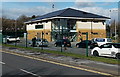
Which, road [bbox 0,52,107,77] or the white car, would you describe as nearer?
road [bbox 0,52,107,77]

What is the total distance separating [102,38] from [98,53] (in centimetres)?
1578

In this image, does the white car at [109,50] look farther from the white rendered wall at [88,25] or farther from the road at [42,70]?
the white rendered wall at [88,25]

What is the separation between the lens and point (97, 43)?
108 ft

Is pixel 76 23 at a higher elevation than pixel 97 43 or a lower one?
higher

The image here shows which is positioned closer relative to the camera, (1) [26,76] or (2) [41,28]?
(1) [26,76]

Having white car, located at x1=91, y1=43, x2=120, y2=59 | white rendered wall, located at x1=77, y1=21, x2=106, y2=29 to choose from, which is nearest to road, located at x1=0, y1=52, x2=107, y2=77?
white car, located at x1=91, y1=43, x2=120, y2=59

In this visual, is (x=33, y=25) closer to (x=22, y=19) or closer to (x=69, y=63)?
(x=22, y=19)

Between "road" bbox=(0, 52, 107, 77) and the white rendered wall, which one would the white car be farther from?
the white rendered wall

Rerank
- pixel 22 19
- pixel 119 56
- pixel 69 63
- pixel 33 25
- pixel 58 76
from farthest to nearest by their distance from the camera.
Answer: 1. pixel 22 19
2. pixel 33 25
3. pixel 119 56
4. pixel 69 63
5. pixel 58 76

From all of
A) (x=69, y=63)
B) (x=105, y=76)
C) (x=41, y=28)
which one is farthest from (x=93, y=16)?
(x=105, y=76)

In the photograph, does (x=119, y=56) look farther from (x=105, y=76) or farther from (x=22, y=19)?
(x=22, y=19)

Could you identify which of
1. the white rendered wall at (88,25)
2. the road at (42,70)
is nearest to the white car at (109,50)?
the road at (42,70)

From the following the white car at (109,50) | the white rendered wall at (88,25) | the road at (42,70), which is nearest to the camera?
the road at (42,70)

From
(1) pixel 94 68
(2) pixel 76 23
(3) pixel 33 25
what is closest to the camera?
(1) pixel 94 68
